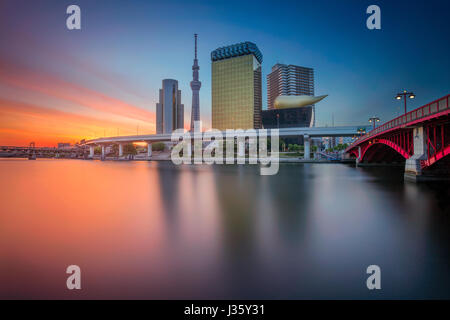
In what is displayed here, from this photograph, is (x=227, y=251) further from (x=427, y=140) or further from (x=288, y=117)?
(x=288, y=117)

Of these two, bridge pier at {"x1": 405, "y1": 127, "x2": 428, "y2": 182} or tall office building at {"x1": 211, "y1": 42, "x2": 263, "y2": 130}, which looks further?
tall office building at {"x1": 211, "y1": 42, "x2": 263, "y2": 130}

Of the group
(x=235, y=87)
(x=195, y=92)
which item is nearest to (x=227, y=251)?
(x=235, y=87)

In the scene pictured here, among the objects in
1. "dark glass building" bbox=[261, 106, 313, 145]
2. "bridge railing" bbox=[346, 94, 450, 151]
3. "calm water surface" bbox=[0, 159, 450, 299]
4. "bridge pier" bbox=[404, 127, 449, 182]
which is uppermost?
"dark glass building" bbox=[261, 106, 313, 145]

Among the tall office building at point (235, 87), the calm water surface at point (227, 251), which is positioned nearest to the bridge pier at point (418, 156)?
the calm water surface at point (227, 251)

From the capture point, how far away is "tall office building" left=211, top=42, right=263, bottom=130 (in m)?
154

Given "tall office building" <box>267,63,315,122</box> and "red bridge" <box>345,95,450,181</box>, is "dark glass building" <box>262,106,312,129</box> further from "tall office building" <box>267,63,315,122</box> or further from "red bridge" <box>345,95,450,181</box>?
"red bridge" <box>345,95,450,181</box>

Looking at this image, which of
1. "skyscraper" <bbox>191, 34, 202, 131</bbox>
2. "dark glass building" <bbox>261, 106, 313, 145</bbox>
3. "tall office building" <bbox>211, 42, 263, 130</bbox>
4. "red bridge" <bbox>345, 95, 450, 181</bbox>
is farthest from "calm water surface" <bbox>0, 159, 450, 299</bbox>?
"tall office building" <bbox>211, 42, 263, 130</bbox>

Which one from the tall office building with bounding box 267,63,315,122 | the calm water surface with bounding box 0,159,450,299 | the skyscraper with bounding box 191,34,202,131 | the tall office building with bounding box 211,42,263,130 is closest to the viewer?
the calm water surface with bounding box 0,159,450,299

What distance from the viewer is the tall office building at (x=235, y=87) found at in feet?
504

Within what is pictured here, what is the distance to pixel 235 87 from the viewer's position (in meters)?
157

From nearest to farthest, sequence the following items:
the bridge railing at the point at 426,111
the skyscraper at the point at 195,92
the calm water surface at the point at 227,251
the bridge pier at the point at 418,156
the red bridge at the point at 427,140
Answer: the calm water surface at the point at 227,251, the bridge railing at the point at 426,111, the red bridge at the point at 427,140, the bridge pier at the point at 418,156, the skyscraper at the point at 195,92

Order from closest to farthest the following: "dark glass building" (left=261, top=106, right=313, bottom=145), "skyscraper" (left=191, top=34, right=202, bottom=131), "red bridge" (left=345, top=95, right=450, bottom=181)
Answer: "red bridge" (left=345, top=95, right=450, bottom=181), "dark glass building" (left=261, top=106, right=313, bottom=145), "skyscraper" (left=191, top=34, right=202, bottom=131)

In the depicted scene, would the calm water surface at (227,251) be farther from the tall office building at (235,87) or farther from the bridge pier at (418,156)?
the tall office building at (235,87)

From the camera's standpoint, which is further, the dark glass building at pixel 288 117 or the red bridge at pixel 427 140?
the dark glass building at pixel 288 117
